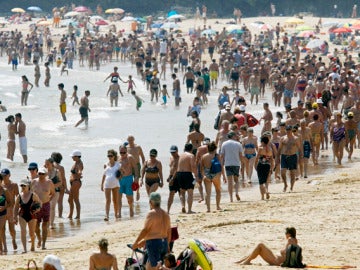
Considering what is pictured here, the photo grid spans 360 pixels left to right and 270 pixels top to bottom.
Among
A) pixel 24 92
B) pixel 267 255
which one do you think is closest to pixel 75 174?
pixel 267 255

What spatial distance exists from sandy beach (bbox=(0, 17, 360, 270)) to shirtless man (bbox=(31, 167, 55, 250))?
10.0 inches

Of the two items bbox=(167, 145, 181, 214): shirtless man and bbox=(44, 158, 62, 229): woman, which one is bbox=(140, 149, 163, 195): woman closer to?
bbox=(167, 145, 181, 214): shirtless man

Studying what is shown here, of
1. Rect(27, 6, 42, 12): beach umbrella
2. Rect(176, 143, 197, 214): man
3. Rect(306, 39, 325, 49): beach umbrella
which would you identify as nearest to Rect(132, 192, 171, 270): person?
Rect(176, 143, 197, 214): man

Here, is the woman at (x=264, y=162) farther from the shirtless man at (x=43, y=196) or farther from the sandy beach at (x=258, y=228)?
the shirtless man at (x=43, y=196)

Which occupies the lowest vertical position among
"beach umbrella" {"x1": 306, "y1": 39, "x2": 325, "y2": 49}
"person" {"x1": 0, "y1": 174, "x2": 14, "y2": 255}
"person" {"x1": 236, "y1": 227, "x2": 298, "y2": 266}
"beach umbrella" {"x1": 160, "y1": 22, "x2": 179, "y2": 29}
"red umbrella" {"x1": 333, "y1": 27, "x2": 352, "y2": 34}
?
"person" {"x1": 236, "y1": 227, "x2": 298, "y2": 266}

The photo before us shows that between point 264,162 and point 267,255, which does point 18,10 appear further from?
point 267,255

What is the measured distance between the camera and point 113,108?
35.8m

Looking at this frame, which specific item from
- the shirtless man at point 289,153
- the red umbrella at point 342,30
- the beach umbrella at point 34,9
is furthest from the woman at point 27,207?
the beach umbrella at point 34,9

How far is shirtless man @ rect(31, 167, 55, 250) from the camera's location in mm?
13141

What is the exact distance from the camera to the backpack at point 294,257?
34.6 feet

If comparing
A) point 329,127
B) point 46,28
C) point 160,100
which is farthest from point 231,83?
point 46,28

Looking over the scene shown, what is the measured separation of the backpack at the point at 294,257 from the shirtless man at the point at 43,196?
377 centimetres

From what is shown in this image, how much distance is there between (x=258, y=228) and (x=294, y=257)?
2.33 meters

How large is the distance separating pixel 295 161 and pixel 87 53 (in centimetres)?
3464
